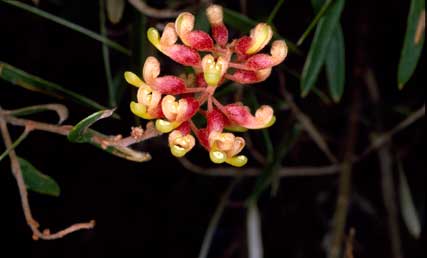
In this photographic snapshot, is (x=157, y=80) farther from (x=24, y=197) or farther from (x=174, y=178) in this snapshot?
(x=174, y=178)

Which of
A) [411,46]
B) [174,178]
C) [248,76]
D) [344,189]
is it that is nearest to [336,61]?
[411,46]

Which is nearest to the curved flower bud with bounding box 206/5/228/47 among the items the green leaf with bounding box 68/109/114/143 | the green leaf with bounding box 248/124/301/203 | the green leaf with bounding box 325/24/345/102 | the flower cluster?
the flower cluster

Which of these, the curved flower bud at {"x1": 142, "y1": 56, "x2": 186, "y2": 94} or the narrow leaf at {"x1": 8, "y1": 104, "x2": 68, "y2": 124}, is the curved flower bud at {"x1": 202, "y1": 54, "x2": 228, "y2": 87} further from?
the narrow leaf at {"x1": 8, "y1": 104, "x2": 68, "y2": 124}

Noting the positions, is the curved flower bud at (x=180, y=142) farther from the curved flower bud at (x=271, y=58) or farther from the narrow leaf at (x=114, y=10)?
the narrow leaf at (x=114, y=10)

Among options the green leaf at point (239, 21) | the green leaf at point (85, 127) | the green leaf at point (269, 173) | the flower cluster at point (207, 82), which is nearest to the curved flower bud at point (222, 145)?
the flower cluster at point (207, 82)

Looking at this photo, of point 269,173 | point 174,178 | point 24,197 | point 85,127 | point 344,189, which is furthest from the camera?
point 174,178
